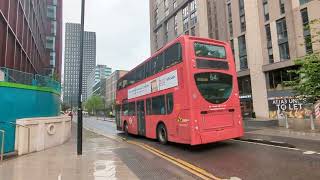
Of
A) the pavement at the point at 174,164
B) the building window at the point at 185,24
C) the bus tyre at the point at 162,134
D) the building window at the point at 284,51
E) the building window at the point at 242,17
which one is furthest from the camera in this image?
the building window at the point at 185,24

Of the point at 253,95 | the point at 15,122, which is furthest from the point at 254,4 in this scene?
the point at 15,122

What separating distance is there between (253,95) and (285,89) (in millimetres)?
5182

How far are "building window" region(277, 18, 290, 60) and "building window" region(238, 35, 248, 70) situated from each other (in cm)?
586

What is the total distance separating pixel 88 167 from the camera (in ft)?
28.8

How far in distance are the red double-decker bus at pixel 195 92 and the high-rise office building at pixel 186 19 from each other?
32.0 meters

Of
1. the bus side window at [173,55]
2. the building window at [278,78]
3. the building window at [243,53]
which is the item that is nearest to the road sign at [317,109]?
the bus side window at [173,55]

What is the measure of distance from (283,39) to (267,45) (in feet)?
8.66

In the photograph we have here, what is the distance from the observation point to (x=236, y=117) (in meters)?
12.4

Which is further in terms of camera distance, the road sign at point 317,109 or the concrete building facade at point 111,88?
the concrete building facade at point 111,88

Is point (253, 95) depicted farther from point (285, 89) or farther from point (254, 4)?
point (254, 4)

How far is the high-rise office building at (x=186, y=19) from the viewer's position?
45397 millimetres

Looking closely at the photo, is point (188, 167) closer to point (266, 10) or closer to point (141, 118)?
point (141, 118)

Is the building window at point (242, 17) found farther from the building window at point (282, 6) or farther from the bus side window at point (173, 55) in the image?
the bus side window at point (173, 55)

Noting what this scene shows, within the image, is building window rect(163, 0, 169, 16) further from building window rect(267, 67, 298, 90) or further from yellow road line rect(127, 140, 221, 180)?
yellow road line rect(127, 140, 221, 180)
